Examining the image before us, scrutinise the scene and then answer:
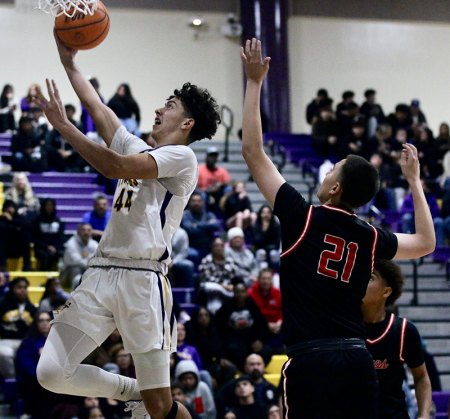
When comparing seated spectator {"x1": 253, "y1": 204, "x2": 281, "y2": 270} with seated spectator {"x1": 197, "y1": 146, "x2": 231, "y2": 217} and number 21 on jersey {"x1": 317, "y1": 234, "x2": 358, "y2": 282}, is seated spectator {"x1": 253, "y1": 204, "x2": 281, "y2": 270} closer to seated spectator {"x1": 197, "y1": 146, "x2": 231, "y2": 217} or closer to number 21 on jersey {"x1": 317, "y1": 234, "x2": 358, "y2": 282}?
seated spectator {"x1": 197, "y1": 146, "x2": 231, "y2": 217}

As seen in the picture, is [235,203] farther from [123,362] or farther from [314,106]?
[314,106]

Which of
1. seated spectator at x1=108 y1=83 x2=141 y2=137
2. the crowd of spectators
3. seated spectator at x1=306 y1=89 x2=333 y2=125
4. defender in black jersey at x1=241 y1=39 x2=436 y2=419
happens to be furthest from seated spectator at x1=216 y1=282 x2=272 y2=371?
seated spectator at x1=306 y1=89 x2=333 y2=125

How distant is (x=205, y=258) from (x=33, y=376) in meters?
3.68

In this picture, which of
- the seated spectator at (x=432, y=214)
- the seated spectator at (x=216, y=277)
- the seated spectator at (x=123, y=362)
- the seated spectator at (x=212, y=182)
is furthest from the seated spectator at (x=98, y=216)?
the seated spectator at (x=432, y=214)

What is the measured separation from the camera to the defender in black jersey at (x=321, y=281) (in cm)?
524

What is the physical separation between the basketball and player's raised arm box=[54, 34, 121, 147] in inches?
2.2

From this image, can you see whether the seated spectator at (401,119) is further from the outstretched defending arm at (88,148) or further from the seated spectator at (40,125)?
the outstretched defending arm at (88,148)

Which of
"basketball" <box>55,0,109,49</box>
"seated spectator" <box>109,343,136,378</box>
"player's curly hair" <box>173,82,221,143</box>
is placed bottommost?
"seated spectator" <box>109,343,136,378</box>

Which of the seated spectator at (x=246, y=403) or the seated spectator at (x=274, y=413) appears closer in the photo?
the seated spectator at (x=274, y=413)

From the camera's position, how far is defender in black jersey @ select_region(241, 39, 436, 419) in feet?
17.2

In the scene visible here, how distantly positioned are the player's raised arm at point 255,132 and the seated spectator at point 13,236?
9982 millimetres

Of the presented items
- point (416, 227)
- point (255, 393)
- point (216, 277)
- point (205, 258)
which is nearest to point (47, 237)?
point (205, 258)

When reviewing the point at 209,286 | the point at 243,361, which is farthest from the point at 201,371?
the point at 209,286

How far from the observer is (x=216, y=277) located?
47.3 feet
